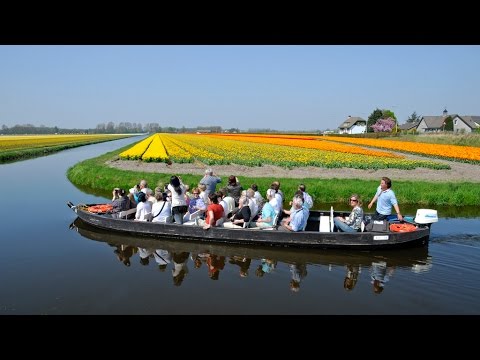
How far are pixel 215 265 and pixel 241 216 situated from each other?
2.37 m

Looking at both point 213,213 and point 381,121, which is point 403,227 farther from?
point 381,121

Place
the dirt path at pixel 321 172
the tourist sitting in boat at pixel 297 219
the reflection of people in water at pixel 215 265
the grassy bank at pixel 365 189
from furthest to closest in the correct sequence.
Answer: the dirt path at pixel 321 172 < the grassy bank at pixel 365 189 < the tourist sitting in boat at pixel 297 219 < the reflection of people in water at pixel 215 265

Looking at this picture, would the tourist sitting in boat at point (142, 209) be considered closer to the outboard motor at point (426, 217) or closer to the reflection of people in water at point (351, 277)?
the reflection of people in water at point (351, 277)

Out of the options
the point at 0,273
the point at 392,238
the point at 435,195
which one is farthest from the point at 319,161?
the point at 0,273

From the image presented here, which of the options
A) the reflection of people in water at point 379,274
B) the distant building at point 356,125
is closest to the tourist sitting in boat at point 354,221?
the reflection of people in water at point 379,274

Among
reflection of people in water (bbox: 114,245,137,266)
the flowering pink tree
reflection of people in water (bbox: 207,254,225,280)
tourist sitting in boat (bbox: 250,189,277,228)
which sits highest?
the flowering pink tree

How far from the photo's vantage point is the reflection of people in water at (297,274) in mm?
8977

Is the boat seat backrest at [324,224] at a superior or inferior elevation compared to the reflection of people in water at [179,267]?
superior

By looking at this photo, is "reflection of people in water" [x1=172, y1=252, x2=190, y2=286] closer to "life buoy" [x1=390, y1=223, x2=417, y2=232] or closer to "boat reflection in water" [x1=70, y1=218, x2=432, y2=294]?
"boat reflection in water" [x1=70, y1=218, x2=432, y2=294]

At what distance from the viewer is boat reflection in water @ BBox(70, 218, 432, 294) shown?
9867 millimetres

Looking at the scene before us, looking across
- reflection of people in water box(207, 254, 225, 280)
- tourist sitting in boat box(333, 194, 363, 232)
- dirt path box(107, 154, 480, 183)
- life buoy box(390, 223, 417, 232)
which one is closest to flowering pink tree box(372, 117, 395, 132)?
dirt path box(107, 154, 480, 183)

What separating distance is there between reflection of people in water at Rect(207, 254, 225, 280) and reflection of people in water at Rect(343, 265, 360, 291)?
9.88 feet

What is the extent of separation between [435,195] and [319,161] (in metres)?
11.7
